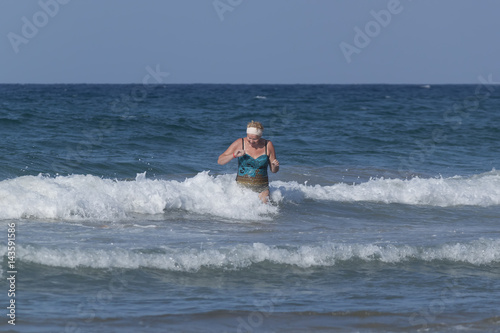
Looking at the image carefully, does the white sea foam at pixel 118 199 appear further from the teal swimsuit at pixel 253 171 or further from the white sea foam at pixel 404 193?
the white sea foam at pixel 404 193

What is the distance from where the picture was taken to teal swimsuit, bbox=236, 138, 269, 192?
1012 cm

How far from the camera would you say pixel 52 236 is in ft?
27.1

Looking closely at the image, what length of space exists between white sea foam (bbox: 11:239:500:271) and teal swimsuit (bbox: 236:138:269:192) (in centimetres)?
221

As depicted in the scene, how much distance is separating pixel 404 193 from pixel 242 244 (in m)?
5.23

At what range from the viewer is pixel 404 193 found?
12367 millimetres

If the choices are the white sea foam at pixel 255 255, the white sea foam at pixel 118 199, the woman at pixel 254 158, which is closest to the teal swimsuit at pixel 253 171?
the woman at pixel 254 158

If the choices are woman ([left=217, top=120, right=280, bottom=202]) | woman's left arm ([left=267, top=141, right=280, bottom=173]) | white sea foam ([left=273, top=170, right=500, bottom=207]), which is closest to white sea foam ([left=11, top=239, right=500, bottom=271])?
woman's left arm ([left=267, top=141, right=280, bottom=173])

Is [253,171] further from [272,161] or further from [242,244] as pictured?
[242,244]

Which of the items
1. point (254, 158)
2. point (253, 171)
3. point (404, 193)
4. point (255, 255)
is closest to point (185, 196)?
point (253, 171)

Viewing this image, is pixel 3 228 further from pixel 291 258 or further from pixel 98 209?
pixel 291 258

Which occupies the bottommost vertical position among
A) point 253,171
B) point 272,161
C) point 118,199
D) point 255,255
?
point 255,255

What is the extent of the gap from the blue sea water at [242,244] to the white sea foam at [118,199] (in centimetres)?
2

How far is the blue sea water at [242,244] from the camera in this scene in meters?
6.02

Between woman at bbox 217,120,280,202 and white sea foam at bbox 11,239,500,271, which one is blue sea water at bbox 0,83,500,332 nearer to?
white sea foam at bbox 11,239,500,271
